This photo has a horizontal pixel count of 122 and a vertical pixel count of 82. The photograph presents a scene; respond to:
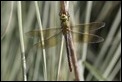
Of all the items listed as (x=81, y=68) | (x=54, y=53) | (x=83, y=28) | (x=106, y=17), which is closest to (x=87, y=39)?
(x=83, y=28)

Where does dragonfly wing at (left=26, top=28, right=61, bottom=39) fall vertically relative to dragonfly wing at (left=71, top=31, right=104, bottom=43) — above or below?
above

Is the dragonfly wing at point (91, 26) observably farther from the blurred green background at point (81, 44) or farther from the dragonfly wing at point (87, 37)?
the blurred green background at point (81, 44)

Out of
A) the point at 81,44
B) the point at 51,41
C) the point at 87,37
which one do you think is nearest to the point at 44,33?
the point at 51,41

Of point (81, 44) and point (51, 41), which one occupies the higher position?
point (51, 41)

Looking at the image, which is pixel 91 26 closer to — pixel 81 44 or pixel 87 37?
pixel 87 37

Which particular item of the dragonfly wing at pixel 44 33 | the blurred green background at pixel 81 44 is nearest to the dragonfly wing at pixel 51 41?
the dragonfly wing at pixel 44 33

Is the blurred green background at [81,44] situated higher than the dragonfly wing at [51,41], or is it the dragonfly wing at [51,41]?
the dragonfly wing at [51,41]

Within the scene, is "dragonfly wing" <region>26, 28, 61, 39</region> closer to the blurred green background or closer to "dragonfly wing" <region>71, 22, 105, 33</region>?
"dragonfly wing" <region>71, 22, 105, 33</region>

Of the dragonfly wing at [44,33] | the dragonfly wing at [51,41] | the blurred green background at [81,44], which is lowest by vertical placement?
the blurred green background at [81,44]

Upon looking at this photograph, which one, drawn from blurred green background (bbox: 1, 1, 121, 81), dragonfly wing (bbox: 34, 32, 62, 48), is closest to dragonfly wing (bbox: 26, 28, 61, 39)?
dragonfly wing (bbox: 34, 32, 62, 48)

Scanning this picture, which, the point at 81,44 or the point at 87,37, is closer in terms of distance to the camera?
the point at 87,37

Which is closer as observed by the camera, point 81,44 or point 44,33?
point 44,33

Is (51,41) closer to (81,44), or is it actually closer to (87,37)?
(87,37)

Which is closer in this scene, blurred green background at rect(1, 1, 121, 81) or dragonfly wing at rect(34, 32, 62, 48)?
dragonfly wing at rect(34, 32, 62, 48)
